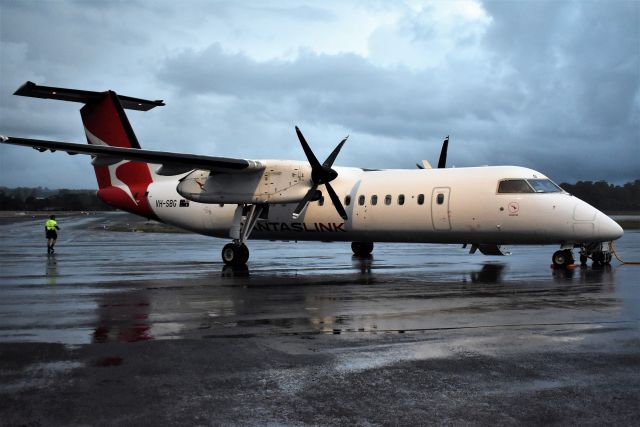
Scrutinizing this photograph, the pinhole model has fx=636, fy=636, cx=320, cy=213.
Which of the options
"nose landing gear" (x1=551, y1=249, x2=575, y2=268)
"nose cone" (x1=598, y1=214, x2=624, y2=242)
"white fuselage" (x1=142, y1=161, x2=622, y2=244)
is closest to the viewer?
"nose cone" (x1=598, y1=214, x2=624, y2=242)

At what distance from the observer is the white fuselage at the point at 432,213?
19312 mm

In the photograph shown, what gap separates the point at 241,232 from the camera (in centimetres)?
2362

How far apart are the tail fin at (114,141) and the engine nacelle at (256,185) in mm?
4373

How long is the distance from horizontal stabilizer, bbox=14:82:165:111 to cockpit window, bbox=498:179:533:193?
Answer: 52.5 feet

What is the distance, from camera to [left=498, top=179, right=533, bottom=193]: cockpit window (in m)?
19.9

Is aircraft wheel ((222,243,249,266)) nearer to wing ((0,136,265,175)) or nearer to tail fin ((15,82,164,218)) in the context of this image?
wing ((0,136,265,175))

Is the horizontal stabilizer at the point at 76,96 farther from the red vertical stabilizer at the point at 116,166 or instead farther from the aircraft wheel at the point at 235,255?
the aircraft wheel at the point at 235,255

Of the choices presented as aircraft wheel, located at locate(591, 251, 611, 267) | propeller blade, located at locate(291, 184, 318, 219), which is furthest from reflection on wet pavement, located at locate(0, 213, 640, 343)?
propeller blade, located at locate(291, 184, 318, 219)

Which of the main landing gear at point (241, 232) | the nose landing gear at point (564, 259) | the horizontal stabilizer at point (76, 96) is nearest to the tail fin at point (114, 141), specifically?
the horizontal stabilizer at point (76, 96)

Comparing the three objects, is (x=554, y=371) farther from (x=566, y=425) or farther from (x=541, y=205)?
(x=541, y=205)

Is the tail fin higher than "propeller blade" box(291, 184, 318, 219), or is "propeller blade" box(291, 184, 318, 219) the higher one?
the tail fin

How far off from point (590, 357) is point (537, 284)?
28.9 ft

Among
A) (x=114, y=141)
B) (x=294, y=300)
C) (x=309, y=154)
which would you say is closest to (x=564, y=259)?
(x=309, y=154)

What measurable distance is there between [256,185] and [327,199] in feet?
8.65
